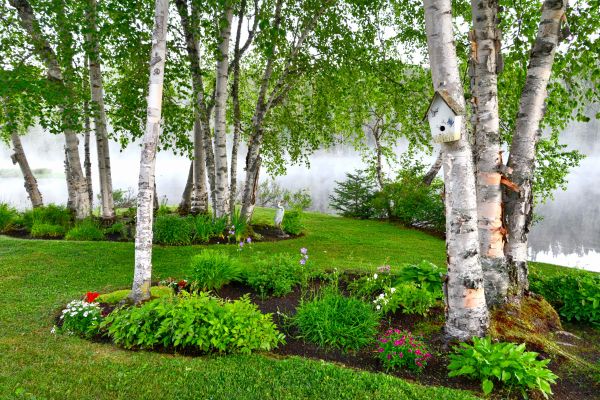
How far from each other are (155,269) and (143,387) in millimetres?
4331

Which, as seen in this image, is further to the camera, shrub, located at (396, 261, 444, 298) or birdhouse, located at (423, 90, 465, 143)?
shrub, located at (396, 261, 444, 298)

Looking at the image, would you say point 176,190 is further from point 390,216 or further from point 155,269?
point 155,269

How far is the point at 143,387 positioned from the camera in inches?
129

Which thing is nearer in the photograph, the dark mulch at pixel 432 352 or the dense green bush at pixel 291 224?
the dark mulch at pixel 432 352

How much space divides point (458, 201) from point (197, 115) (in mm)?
8346

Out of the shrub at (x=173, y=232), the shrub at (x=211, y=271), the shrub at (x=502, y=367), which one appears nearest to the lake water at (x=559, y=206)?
the shrub at (x=173, y=232)

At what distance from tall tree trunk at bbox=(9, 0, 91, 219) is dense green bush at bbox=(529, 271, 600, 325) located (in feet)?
32.4

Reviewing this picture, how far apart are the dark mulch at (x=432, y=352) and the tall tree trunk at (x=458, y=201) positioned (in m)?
0.45

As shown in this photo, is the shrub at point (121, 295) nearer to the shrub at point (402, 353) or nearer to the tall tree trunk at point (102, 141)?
the shrub at point (402, 353)

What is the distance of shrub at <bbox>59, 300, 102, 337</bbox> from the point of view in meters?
4.44

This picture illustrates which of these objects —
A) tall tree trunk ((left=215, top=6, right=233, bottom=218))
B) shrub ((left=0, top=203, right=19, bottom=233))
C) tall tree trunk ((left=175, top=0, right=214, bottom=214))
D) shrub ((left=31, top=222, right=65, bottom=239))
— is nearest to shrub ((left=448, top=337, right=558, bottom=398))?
tall tree trunk ((left=215, top=6, right=233, bottom=218))

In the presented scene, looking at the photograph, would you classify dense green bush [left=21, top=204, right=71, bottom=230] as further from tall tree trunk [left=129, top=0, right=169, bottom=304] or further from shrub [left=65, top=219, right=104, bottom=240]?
tall tree trunk [left=129, top=0, right=169, bottom=304]

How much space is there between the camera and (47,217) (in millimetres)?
11297

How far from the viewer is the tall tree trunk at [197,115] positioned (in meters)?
9.29
